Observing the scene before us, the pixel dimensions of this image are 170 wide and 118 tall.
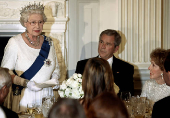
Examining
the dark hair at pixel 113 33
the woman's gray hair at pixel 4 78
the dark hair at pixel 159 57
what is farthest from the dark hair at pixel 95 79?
the dark hair at pixel 113 33

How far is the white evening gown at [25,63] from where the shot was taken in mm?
3104

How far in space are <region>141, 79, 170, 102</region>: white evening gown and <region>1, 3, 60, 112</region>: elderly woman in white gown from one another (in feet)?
3.40

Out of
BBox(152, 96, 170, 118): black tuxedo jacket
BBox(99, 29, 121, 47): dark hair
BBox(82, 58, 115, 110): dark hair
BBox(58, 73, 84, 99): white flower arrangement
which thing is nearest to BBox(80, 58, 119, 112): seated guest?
BBox(82, 58, 115, 110): dark hair

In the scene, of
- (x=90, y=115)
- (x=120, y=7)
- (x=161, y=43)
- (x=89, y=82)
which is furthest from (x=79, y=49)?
(x=90, y=115)

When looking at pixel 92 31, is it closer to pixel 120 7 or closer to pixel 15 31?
pixel 120 7

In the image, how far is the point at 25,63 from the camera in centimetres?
318

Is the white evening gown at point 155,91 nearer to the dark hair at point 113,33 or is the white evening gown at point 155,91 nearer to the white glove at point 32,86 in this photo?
the dark hair at point 113,33

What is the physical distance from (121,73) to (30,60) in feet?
3.93

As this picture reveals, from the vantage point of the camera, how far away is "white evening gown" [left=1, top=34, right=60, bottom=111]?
10.2ft

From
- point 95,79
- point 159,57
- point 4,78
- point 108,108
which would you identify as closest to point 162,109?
point 95,79

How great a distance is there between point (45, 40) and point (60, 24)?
0.88 metres

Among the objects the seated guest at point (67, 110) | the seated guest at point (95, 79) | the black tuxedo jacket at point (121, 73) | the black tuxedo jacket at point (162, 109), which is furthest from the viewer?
the black tuxedo jacket at point (121, 73)

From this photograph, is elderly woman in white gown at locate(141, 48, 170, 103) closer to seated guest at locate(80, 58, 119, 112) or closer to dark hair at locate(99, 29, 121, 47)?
dark hair at locate(99, 29, 121, 47)

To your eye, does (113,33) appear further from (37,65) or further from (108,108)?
(108,108)
